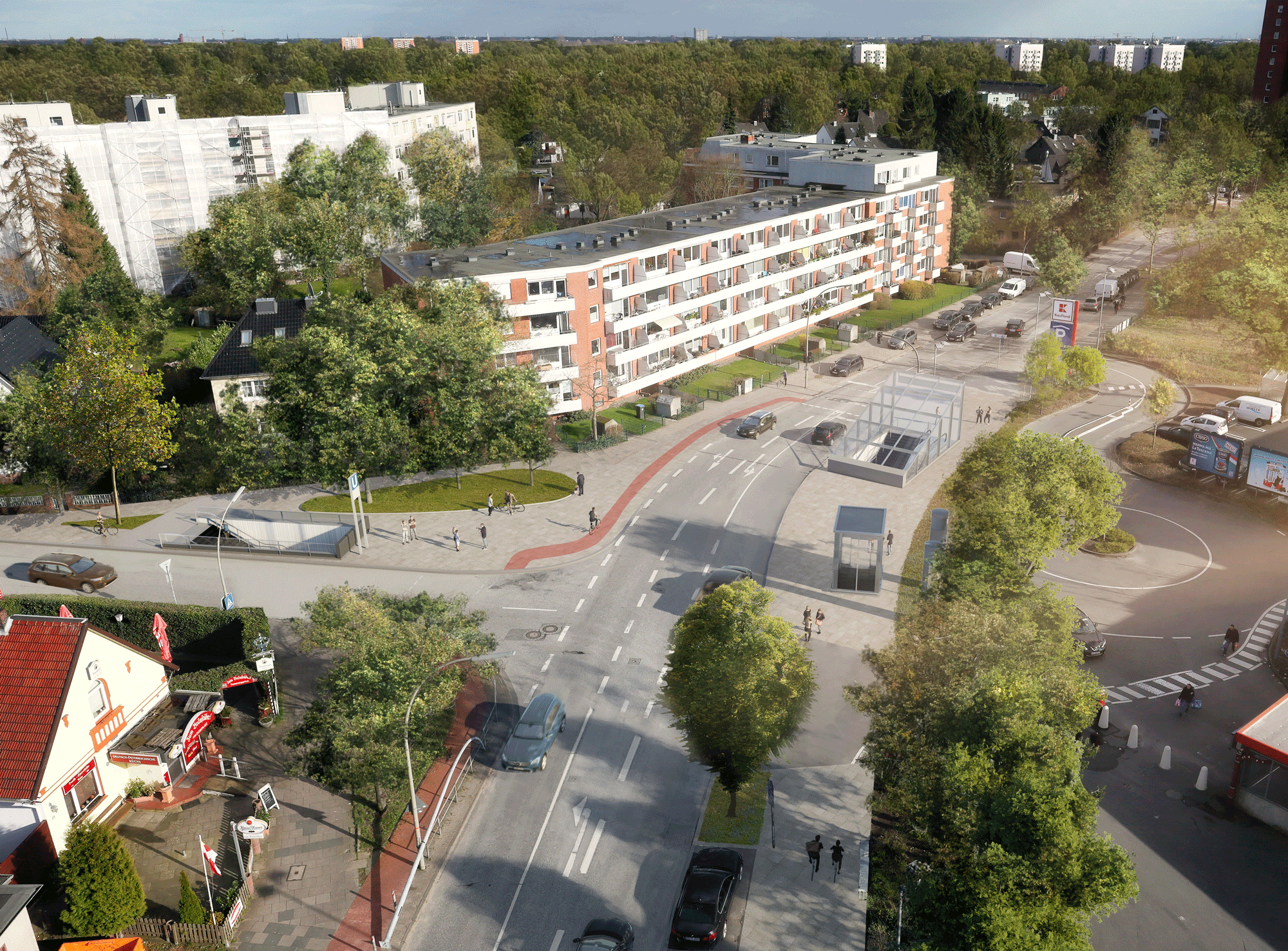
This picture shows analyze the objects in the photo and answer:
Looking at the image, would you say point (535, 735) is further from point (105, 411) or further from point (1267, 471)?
point (1267, 471)

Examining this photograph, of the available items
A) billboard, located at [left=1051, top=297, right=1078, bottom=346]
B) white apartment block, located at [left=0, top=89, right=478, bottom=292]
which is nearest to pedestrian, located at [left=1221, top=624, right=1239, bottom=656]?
billboard, located at [left=1051, top=297, right=1078, bottom=346]

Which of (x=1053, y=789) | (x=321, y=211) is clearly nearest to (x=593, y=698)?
(x=1053, y=789)

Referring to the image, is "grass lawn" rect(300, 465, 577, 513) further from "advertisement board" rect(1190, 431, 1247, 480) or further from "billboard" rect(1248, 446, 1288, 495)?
"billboard" rect(1248, 446, 1288, 495)

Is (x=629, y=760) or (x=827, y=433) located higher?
(x=827, y=433)

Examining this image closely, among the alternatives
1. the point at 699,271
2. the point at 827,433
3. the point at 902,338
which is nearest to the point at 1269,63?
the point at 902,338

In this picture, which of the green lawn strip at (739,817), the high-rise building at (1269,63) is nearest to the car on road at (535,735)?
the green lawn strip at (739,817)

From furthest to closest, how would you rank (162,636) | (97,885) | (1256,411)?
(1256,411) → (162,636) → (97,885)

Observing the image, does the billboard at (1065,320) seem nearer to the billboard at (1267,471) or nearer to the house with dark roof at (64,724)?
the billboard at (1267,471)
